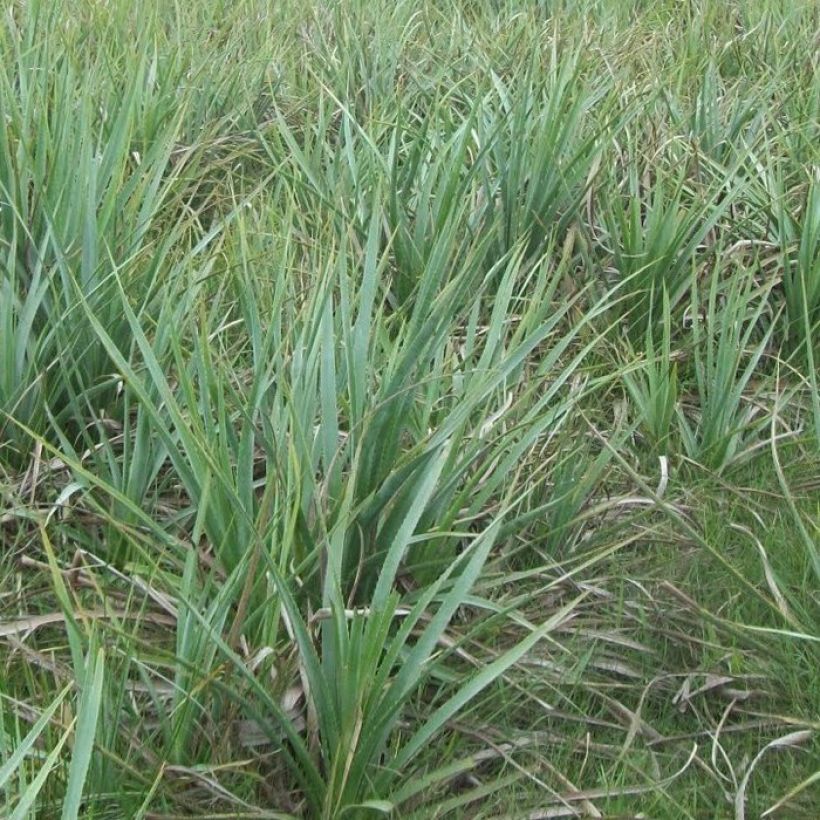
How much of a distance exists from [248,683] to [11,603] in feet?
1.35

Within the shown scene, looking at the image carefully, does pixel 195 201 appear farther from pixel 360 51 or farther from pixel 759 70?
pixel 759 70

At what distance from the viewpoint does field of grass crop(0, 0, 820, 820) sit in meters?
1.38

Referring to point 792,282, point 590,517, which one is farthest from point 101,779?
point 792,282

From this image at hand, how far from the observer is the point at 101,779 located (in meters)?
1.27

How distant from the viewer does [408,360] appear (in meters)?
1.62

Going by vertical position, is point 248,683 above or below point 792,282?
above

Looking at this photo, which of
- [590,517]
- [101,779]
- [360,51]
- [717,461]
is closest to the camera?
[101,779]

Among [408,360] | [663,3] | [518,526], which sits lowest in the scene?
[663,3]

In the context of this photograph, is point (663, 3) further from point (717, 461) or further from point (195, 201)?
point (717, 461)

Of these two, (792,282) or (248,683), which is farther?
(792,282)

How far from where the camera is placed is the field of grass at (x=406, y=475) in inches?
54.2

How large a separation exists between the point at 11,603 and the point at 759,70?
252 cm

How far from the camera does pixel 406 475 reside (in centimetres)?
158

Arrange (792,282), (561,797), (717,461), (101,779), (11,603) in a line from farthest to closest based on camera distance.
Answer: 1. (792,282)
2. (717,461)
3. (11,603)
4. (561,797)
5. (101,779)
